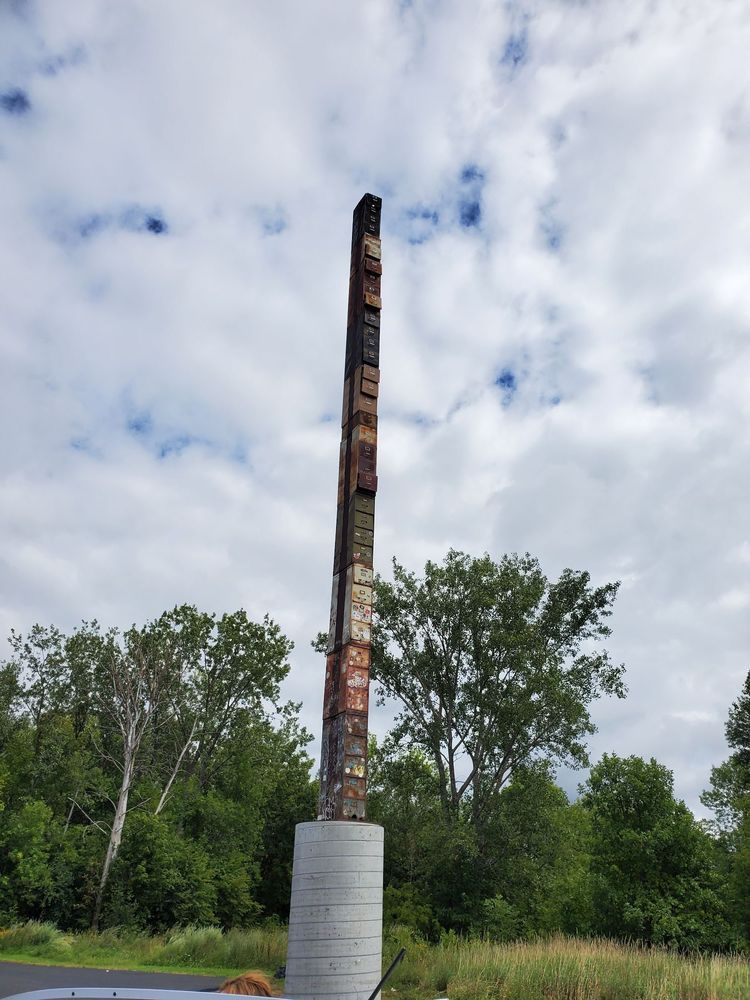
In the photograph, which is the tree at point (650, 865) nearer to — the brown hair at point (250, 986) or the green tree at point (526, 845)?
the green tree at point (526, 845)

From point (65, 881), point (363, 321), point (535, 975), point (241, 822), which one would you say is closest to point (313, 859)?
point (535, 975)

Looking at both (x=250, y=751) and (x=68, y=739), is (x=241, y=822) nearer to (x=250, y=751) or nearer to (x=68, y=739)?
(x=250, y=751)

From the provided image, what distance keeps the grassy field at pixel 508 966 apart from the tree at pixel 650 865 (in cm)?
660

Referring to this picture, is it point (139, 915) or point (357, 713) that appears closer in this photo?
point (357, 713)

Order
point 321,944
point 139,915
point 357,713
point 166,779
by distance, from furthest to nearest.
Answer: point 166,779 → point 139,915 → point 357,713 → point 321,944

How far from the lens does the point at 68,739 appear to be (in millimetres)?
33750

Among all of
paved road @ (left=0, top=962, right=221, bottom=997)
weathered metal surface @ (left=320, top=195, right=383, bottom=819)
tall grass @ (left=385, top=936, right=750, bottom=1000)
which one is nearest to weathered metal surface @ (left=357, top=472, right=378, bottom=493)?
weathered metal surface @ (left=320, top=195, right=383, bottom=819)

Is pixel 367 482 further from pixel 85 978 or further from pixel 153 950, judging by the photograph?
pixel 153 950

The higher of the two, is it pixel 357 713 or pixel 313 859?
pixel 357 713

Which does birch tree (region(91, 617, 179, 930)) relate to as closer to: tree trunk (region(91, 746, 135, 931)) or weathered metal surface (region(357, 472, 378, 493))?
tree trunk (region(91, 746, 135, 931))

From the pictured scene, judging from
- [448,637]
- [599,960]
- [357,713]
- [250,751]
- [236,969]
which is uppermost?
[448,637]

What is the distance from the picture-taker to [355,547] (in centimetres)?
1199

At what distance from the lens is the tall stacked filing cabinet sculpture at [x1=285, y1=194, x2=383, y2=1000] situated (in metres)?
9.34

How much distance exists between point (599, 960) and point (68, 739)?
27.6m
